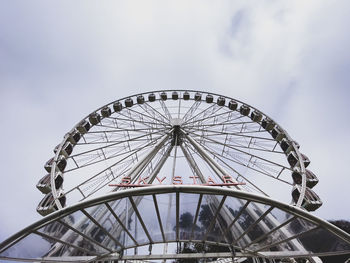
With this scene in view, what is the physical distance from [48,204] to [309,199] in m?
11.6

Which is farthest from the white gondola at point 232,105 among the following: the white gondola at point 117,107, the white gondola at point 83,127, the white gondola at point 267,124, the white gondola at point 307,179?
the white gondola at point 83,127

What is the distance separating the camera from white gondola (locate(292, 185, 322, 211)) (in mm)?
10539

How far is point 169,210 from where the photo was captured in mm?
7219

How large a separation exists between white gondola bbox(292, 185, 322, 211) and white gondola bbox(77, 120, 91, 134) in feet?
41.4

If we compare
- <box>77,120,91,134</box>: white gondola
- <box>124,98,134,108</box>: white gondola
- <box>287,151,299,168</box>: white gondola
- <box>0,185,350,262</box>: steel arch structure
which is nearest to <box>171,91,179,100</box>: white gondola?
<box>124,98,134,108</box>: white gondola

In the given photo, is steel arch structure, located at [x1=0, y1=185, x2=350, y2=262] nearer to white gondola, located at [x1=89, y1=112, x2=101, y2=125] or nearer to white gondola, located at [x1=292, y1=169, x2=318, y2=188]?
white gondola, located at [x1=292, y1=169, x2=318, y2=188]

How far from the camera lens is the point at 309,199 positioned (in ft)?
35.4

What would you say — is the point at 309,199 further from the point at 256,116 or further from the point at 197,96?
the point at 197,96

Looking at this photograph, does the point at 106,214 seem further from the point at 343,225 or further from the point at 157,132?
the point at 343,225

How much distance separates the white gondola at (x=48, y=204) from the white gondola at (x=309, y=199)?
10.5 m

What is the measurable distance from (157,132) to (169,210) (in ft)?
28.3

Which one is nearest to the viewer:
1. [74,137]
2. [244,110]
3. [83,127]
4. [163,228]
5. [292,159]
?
[163,228]

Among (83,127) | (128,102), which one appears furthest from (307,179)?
(83,127)

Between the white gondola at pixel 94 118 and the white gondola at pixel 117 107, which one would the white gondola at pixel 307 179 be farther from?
the white gondola at pixel 94 118
